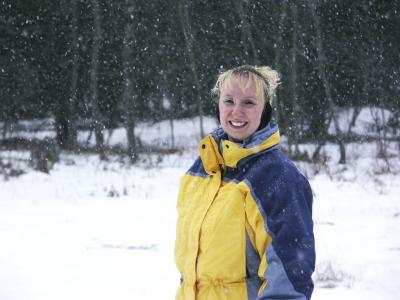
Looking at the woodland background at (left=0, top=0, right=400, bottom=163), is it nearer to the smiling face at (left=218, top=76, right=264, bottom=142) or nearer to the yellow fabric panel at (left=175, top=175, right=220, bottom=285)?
the yellow fabric panel at (left=175, top=175, right=220, bottom=285)

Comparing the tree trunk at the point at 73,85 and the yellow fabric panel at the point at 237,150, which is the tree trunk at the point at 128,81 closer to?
the tree trunk at the point at 73,85

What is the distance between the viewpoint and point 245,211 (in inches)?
66.0


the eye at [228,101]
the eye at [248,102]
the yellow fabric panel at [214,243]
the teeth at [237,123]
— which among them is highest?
the eye at [228,101]

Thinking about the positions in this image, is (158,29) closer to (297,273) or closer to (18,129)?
(18,129)

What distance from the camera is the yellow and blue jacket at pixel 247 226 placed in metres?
1.57

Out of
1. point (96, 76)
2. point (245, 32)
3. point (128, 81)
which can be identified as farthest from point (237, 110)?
point (96, 76)

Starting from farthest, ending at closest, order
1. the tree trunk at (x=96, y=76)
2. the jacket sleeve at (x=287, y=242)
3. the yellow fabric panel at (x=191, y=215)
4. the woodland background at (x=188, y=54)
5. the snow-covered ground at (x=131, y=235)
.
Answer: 1. the tree trunk at (x=96, y=76)
2. the woodland background at (x=188, y=54)
3. the snow-covered ground at (x=131, y=235)
4. the yellow fabric panel at (x=191, y=215)
5. the jacket sleeve at (x=287, y=242)

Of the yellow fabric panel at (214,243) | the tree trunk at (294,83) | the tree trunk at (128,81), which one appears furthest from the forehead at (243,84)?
the tree trunk at (128,81)

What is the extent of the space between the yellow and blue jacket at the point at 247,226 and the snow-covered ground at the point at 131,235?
306 cm

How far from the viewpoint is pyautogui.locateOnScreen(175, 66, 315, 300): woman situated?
1.57 m

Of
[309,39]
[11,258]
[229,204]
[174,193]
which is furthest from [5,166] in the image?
[229,204]

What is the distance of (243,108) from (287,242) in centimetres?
50

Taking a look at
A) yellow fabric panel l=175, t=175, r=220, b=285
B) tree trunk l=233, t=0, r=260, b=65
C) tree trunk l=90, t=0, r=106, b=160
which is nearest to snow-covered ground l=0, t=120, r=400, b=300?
yellow fabric panel l=175, t=175, r=220, b=285

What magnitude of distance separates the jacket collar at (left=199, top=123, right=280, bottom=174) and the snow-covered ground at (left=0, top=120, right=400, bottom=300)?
312cm
